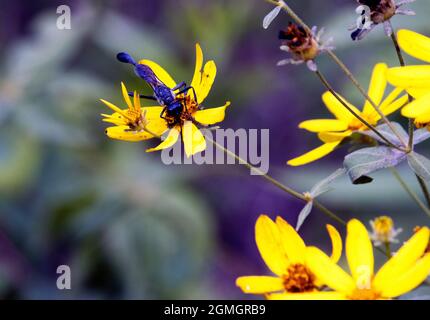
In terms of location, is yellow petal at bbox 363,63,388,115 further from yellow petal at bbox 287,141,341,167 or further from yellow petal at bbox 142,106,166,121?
yellow petal at bbox 142,106,166,121

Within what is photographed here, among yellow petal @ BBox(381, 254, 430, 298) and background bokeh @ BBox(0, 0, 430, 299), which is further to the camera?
background bokeh @ BBox(0, 0, 430, 299)

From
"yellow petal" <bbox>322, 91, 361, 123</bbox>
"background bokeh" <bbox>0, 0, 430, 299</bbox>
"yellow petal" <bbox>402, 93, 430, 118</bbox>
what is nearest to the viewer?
"yellow petal" <bbox>402, 93, 430, 118</bbox>

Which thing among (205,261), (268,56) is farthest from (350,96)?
(268,56)

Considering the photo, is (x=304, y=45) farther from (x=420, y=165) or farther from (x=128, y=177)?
(x=128, y=177)

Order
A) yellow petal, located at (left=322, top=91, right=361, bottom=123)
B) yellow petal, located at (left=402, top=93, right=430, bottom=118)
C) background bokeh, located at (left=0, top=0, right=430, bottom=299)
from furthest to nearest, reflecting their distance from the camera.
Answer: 1. background bokeh, located at (left=0, top=0, right=430, bottom=299)
2. yellow petal, located at (left=322, top=91, right=361, bottom=123)
3. yellow petal, located at (left=402, top=93, right=430, bottom=118)

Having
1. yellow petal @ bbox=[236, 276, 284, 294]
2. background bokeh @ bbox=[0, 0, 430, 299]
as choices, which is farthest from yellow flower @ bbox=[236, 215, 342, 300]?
background bokeh @ bbox=[0, 0, 430, 299]

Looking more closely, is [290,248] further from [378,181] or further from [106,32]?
[106,32]
